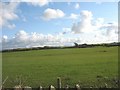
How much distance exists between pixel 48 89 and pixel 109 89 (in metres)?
1.66

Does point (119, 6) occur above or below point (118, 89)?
above

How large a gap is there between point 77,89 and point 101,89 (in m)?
0.71

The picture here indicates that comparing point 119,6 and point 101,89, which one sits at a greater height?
point 119,6

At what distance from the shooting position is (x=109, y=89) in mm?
8336

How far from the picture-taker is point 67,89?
8.27 m

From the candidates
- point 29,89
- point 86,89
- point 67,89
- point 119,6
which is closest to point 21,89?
point 29,89

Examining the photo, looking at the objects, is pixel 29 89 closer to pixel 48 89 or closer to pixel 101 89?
pixel 48 89

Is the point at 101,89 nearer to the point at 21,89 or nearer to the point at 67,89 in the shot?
the point at 67,89

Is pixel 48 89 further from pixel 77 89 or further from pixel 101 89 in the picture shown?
pixel 101 89

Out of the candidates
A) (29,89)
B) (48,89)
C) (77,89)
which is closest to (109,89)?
(77,89)

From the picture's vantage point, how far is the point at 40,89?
Answer: 322 inches

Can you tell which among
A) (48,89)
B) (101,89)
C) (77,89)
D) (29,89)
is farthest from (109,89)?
(29,89)

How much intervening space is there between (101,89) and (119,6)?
2.36 m

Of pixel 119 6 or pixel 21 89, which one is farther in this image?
pixel 119 6
